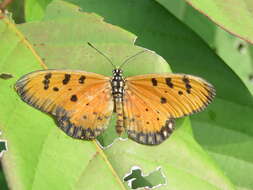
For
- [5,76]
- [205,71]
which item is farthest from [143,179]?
[205,71]

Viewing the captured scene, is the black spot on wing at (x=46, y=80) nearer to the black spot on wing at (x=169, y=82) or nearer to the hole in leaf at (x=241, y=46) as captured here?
the black spot on wing at (x=169, y=82)

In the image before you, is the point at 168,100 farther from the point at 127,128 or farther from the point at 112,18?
the point at 112,18

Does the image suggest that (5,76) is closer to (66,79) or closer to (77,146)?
(66,79)

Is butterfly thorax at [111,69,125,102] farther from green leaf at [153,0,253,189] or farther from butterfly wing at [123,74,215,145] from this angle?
green leaf at [153,0,253,189]

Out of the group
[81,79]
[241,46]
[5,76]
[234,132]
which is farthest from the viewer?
[241,46]

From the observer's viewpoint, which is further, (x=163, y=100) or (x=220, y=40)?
(x=220, y=40)

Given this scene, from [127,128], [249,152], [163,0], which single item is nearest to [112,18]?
[163,0]

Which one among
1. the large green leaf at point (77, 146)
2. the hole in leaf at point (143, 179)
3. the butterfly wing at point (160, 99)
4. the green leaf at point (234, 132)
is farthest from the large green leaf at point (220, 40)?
the hole in leaf at point (143, 179)
